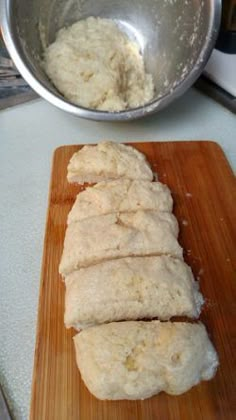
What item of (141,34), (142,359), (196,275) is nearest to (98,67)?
(141,34)

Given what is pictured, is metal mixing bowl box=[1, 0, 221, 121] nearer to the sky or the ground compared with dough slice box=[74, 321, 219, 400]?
nearer to the sky

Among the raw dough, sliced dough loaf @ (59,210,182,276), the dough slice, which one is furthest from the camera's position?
the raw dough

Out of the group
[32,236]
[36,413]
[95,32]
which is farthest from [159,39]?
[36,413]

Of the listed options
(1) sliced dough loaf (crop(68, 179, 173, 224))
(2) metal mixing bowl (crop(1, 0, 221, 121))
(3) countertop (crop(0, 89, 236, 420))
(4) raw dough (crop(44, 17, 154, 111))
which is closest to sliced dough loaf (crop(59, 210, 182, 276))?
(1) sliced dough loaf (crop(68, 179, 173, 224))

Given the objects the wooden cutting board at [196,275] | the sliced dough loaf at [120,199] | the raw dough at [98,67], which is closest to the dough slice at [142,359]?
the wooden cutting board at [196,275]

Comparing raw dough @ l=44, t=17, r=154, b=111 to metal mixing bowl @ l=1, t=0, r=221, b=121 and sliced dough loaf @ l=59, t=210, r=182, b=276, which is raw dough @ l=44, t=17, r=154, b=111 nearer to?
metal mixing bowl @ l=1, t=0, r=221, b=121

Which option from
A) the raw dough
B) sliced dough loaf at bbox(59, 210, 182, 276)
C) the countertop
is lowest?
the countertop

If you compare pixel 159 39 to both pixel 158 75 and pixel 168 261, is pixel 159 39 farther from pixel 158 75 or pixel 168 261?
pixel 168 261
